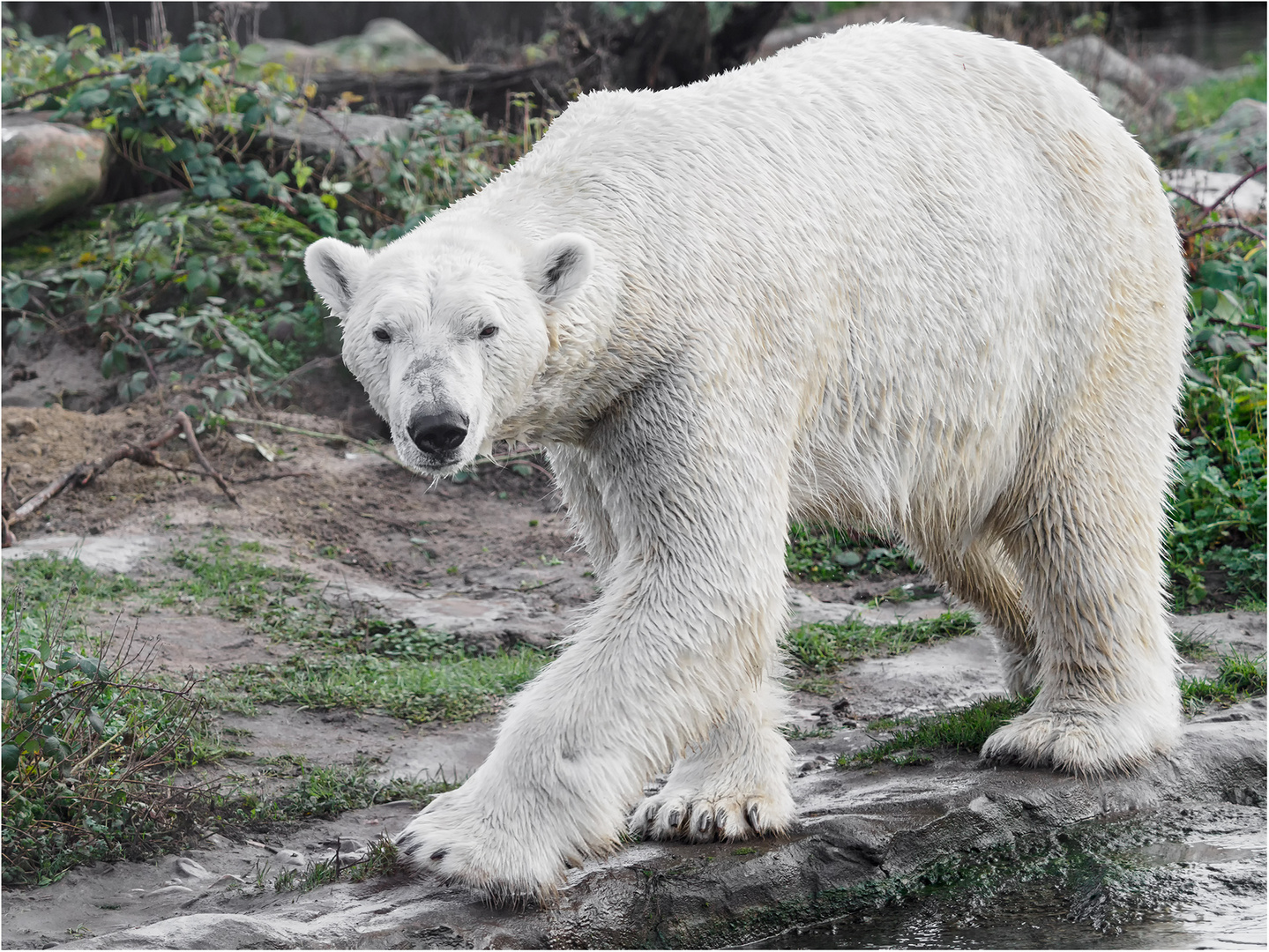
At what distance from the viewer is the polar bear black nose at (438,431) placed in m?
3.13

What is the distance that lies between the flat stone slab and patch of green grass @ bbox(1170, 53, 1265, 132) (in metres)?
9.66

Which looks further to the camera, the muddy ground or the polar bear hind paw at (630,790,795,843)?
the polar bear hind paw at (630,790,795,843)

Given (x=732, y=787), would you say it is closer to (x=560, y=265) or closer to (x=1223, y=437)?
(x=560, y=265)

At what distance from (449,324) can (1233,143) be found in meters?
9.05

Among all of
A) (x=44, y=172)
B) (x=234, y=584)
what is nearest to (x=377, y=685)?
(x=234, y=584)

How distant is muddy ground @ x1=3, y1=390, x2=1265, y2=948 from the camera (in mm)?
3652

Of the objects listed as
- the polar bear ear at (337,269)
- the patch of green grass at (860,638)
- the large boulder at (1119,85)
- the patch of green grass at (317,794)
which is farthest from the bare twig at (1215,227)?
the polar bear ear at (337,269)

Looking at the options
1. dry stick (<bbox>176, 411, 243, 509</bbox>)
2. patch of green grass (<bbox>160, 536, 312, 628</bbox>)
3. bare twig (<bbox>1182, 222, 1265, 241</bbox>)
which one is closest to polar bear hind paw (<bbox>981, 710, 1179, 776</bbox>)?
patch of green grass (<bbox>160, 536, 312, 628</bbox>)

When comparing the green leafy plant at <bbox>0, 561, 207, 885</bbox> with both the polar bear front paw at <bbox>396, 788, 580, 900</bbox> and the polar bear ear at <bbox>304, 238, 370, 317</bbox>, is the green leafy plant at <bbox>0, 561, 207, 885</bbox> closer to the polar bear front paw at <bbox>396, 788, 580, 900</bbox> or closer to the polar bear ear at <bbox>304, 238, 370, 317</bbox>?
the polar bear front paw at <bbox>396, 788, 580, 900</bbox>

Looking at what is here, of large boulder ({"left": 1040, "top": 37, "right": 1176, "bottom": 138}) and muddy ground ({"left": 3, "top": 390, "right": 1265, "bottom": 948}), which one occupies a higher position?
large boulder ({"left": 1040, "top": 37, "right": 1176, "bottom": 138})

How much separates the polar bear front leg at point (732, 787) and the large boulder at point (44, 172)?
21.8 ft

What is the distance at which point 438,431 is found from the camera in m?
3.15

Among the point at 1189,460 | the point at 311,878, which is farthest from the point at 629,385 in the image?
the point at 1189,460

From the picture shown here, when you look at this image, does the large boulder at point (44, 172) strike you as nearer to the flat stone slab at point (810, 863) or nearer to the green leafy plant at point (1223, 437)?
the flat stone slab at point (810, 863)
